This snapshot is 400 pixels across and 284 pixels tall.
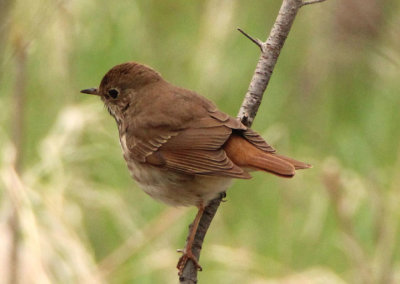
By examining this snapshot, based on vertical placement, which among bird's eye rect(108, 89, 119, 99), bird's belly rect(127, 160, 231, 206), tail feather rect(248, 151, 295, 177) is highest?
bird's eye rect(108, 89, 119, 99)

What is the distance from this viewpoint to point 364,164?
4.84 metres

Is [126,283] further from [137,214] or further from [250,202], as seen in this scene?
[250,202]

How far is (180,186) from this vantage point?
3373 millimetres

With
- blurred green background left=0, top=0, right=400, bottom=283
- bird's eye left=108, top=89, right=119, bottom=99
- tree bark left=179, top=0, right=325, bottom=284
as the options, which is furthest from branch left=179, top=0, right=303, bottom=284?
bird's eye left=108, top=89, right=119, bottom=99

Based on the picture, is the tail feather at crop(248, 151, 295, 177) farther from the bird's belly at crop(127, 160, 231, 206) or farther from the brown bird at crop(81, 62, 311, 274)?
the bird's belly at crop(127, 160, 231, 206)

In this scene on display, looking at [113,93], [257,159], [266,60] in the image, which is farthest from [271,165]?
[113,93]

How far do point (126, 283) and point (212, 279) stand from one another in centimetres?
55

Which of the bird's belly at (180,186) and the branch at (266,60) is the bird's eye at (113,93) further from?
the branch at (266,60)

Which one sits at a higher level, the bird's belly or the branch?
the branch

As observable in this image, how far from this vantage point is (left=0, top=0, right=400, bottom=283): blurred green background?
4.04 m

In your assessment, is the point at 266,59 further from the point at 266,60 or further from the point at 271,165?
the point at 271,165

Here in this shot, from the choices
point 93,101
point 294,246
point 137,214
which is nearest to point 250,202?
point 294,246

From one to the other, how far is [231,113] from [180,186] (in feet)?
5.59

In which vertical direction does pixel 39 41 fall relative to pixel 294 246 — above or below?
above
